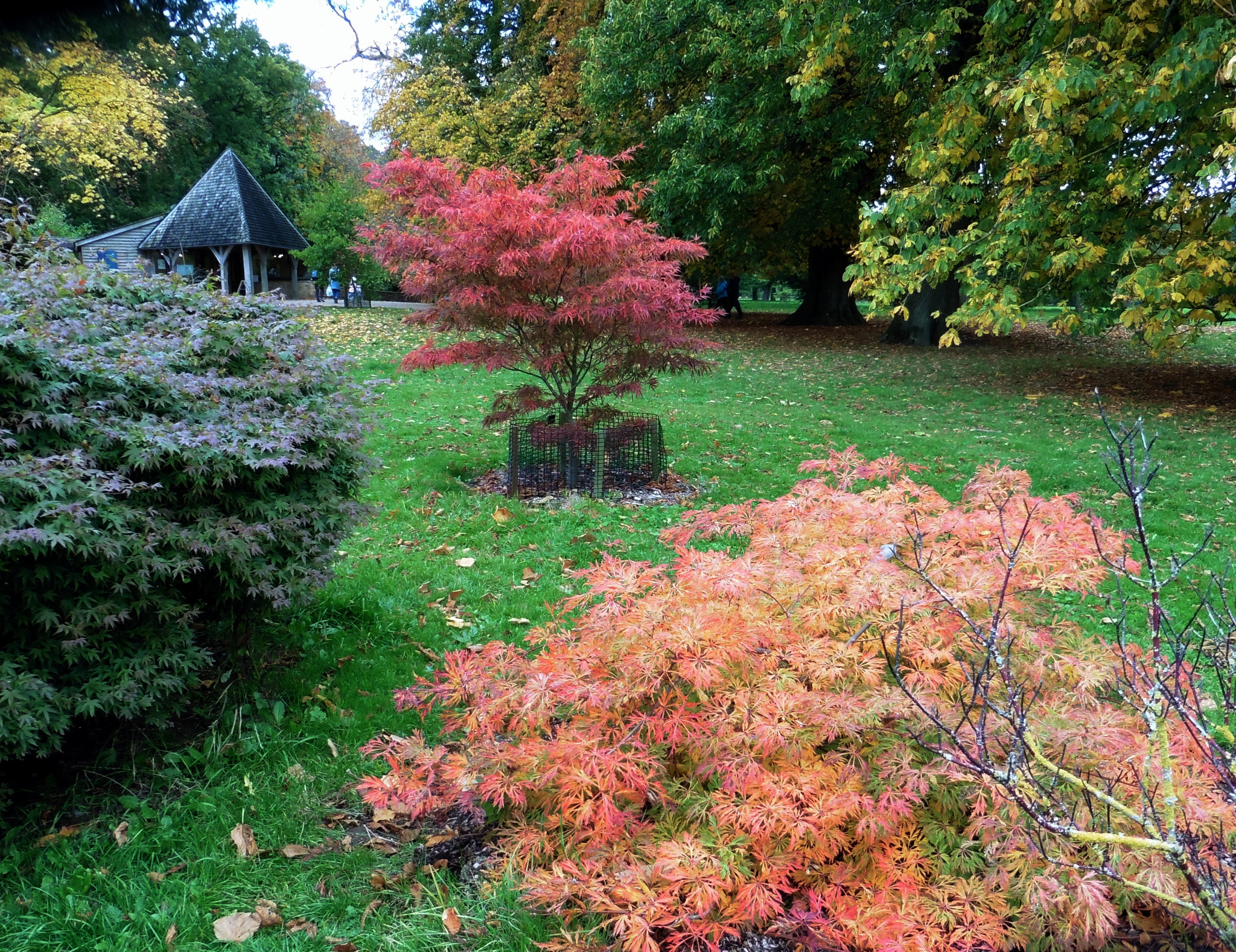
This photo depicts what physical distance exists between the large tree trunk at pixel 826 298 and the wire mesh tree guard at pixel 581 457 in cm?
1761

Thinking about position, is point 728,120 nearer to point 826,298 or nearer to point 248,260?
point 826,298

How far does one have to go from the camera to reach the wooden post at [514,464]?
7031 mm

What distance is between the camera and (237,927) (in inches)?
90.6

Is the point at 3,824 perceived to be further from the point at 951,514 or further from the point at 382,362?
the point at 382,362

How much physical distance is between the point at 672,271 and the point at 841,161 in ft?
35.1

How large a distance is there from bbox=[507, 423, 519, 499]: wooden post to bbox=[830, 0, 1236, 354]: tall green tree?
652 centimetres

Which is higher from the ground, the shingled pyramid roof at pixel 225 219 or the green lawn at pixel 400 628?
the shingled pyramid roof at pixel 225 219

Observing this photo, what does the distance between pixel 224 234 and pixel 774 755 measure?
27.0m

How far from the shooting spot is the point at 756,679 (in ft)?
7.61

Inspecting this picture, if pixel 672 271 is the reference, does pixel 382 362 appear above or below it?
below

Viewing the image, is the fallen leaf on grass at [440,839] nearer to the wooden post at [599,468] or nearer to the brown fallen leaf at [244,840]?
the brown fallen leaf at [244,840]

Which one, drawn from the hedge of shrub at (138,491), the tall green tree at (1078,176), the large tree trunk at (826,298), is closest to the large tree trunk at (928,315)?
the large tree trunk at (826,298)

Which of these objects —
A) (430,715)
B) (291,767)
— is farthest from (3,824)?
(430,715)

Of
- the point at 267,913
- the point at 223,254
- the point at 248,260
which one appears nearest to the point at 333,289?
the point at 248,260
